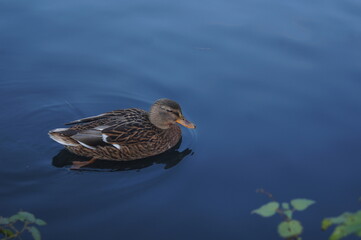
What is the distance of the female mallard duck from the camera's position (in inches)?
264

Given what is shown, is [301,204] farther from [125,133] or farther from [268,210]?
[125,133]

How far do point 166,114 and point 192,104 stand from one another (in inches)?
27.7

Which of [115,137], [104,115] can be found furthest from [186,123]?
[104,115]

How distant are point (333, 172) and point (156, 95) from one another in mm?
3055

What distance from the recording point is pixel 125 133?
6.88m

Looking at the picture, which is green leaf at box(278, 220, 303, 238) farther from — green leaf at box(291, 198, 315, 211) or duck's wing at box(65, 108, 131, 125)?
duck's wing at box(65, 108, 131, 125)

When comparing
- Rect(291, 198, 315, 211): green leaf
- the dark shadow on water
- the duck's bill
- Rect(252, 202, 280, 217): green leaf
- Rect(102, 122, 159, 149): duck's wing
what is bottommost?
the dark shadow on water

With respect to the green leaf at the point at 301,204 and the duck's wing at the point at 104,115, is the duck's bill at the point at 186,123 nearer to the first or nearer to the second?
the duck's wing at the point at 104,115

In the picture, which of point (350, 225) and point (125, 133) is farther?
point (125, 133)

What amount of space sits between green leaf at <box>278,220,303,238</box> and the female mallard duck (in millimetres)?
3445

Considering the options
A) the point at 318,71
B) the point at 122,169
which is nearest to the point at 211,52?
the point at 318,71

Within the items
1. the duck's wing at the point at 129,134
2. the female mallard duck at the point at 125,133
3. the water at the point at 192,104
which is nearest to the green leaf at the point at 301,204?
the water at the point at 192,104

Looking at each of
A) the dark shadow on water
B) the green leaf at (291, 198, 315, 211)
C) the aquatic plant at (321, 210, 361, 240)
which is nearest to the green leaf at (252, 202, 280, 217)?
the green leaf at (291, 198, 315, 211)

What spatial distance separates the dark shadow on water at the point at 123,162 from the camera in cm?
650
